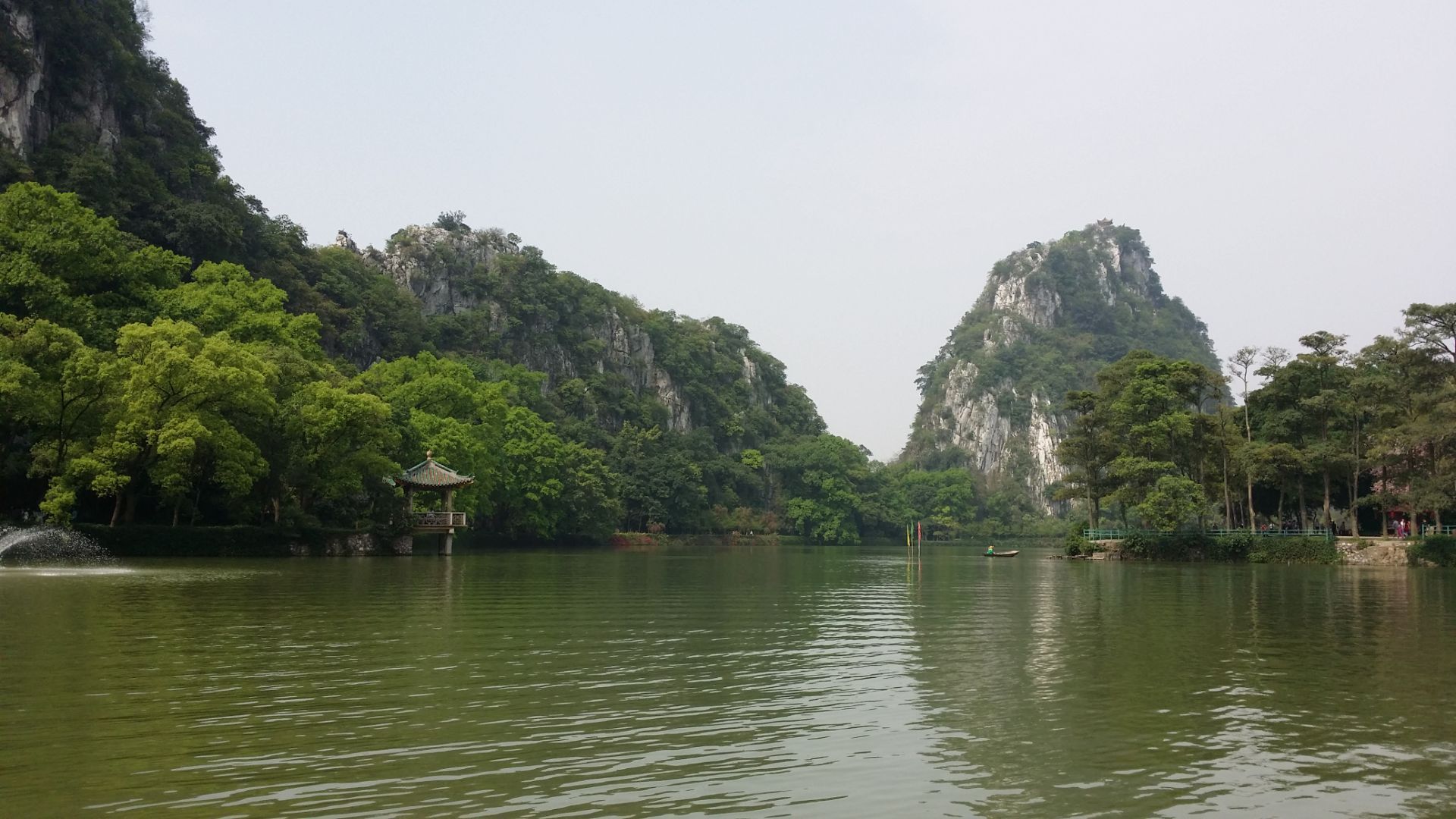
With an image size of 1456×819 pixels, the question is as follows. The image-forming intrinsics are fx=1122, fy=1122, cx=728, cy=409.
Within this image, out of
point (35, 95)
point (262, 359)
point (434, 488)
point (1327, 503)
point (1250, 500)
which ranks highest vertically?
point (35, 95)

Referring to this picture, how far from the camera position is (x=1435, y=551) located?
48.4 meters

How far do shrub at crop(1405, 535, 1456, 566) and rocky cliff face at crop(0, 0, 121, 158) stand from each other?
71052 mm

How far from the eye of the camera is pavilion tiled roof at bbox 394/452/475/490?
54750 millimetres

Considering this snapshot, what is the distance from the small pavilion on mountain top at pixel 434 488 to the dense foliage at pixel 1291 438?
32668 millimetres

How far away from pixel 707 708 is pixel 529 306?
111920 millimetres

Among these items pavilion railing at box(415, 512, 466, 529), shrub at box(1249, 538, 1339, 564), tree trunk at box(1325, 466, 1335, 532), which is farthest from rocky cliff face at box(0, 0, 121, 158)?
tree trunk at box(1325, 466, 1335, 532)

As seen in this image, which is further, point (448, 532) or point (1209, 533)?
point (1209, 533)

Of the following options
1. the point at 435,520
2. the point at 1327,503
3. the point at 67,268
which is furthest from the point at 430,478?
the point at 1327,503

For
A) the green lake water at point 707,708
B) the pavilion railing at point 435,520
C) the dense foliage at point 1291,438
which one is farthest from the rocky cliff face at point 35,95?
the dense foliage at point 1291,438

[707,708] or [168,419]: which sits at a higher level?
[168,419]

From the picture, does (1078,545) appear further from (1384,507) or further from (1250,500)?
(1384,507)

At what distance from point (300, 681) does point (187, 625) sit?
6.49m

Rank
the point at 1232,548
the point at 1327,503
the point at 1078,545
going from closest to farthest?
the point at 1232,548, the point at 1327,503, the point at 1078,545

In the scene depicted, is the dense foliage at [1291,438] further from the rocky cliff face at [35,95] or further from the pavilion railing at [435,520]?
the rocky cliff face at [35,95]
